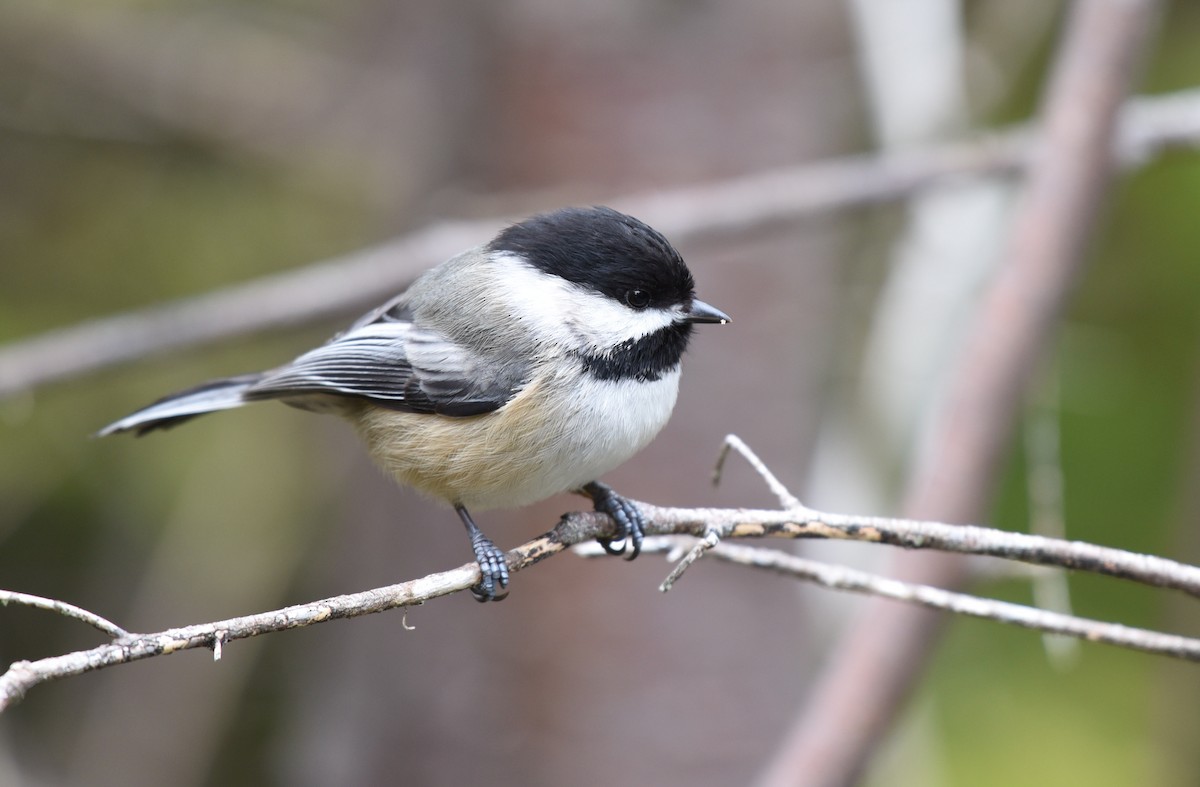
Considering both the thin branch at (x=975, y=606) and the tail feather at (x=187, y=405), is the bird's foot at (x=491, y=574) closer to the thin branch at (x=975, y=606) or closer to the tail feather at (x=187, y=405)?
the thin branch at (x=975, y=606)

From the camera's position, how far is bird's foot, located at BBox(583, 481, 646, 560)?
1.88 m

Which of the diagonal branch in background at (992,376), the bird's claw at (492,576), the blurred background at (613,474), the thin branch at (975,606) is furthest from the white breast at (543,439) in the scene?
the blurred background at (613,474)

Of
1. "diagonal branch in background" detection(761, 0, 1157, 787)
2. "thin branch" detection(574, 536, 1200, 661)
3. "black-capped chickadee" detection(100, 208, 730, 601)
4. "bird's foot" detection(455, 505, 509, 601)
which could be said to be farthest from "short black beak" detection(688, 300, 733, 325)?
"diagonal branch in background" detection(761, 0, 1157, 787)

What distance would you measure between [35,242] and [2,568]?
104cm

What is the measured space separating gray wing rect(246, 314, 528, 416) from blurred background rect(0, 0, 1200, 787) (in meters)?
0.71

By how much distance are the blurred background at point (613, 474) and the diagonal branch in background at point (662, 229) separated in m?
0.09

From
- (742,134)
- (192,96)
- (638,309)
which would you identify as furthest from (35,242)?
(638,309)

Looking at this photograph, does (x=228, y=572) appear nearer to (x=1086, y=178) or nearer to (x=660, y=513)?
(x=660, y=513)

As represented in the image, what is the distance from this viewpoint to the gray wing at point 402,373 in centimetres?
200

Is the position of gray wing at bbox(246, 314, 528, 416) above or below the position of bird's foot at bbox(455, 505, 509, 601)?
above

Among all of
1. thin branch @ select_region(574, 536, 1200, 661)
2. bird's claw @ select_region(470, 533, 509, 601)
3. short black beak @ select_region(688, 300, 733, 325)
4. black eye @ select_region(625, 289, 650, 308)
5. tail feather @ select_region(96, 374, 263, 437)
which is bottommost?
tail feather @ select_region(96, 374, 263, 437)

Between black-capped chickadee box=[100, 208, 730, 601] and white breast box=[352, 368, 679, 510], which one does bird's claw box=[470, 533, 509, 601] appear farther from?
white breast box=[352, 368, 679, 510]

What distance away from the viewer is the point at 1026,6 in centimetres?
346

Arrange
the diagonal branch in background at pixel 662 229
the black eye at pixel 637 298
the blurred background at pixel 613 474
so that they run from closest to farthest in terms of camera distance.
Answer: the black eye at pixel 637 298 → the diagonal branch in background at pixel 662 229 → the blurred background at pixel 613 474
